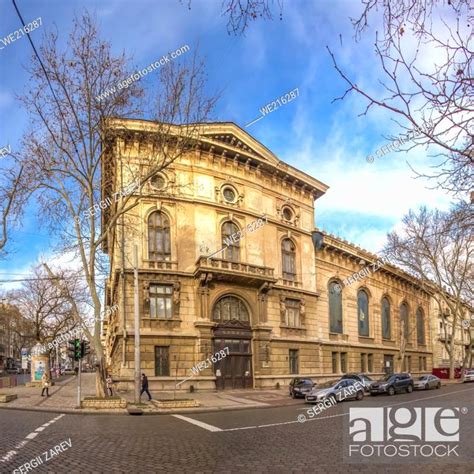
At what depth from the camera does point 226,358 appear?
34.0 metres

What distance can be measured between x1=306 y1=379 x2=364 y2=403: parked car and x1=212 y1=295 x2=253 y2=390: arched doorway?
28.5ft

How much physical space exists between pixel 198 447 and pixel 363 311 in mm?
42241

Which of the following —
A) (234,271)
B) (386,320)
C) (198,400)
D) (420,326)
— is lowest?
(198,400)

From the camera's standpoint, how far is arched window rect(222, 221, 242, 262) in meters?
35.8

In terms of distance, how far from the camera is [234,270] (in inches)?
1335

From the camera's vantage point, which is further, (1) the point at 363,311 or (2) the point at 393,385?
(1) the point at 363,311

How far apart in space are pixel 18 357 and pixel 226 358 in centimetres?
10015

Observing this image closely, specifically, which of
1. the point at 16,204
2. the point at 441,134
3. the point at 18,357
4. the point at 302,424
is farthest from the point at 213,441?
the point at 18,357

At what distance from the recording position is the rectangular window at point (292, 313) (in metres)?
39.1

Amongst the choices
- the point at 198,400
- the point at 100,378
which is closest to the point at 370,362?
the point at 198,400

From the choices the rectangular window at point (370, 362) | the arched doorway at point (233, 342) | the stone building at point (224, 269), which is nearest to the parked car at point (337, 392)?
the stone building at point (224, 269)

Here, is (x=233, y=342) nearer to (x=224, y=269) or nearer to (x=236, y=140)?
(x=224, y=269)

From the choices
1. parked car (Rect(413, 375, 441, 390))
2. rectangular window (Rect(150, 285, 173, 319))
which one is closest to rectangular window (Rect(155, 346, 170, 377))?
rectangular window (Rect(150, 285, 173, 319))

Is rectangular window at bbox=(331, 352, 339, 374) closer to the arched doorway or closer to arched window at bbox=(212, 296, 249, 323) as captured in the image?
the arched doorway
